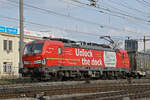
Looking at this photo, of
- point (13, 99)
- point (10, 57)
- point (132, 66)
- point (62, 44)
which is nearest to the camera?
point (13, 99)

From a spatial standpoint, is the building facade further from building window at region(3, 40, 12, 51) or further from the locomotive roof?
the locomotive roof

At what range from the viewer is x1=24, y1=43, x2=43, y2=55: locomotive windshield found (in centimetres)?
2048

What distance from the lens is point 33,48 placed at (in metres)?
20.9

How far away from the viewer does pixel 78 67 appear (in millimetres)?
23359

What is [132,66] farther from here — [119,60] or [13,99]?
[13,99]

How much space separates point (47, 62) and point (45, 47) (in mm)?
1164

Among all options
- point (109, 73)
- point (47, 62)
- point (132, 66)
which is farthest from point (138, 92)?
point (132, 66)

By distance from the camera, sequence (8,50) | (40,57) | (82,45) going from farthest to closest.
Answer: (8,50) < (82,45) < (40,57)

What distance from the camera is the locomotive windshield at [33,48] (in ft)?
67.2

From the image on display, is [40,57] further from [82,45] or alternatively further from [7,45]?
[7,45]

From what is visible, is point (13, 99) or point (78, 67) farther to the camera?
point (78, 67)

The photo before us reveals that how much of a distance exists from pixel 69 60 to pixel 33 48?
332 centimetres

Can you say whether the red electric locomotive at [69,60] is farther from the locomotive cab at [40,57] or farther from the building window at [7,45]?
the building window at [7,45]

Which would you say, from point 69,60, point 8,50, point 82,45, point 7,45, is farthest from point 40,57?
point 8,50
